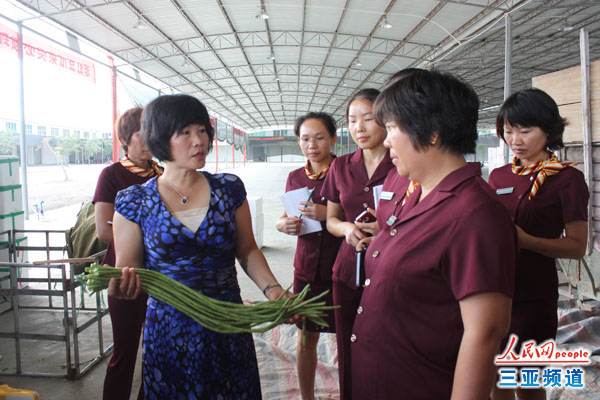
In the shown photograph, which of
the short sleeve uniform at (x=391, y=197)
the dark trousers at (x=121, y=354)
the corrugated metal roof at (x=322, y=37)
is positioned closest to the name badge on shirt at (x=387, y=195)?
the short sleeve uniform at (x=391, y=197)

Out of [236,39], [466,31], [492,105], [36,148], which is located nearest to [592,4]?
[466,31]

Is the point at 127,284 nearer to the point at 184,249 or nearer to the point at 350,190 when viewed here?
the point at 184,249

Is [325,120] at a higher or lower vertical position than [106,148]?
lower

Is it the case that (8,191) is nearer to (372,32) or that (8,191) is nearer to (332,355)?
(332,355)

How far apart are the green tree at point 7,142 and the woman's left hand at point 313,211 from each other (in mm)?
7142

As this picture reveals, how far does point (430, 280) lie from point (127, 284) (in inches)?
34.9

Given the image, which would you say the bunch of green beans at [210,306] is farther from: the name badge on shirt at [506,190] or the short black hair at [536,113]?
the short black hair at [536,113]

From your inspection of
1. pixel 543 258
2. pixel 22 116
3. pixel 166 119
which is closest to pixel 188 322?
pixel 166 119

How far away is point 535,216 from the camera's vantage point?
173cm

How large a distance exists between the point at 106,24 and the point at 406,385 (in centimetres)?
1161

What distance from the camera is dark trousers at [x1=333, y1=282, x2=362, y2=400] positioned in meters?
1.83

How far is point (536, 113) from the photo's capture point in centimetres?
173

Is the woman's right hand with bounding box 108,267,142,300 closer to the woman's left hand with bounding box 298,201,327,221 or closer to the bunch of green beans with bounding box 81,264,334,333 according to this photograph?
the bunch of green beans with bounding box 81,264,334,333

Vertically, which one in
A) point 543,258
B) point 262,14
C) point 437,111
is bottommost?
point 543,258
